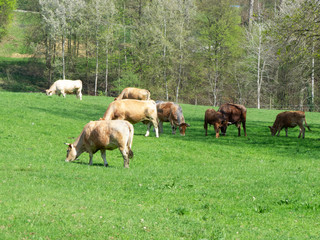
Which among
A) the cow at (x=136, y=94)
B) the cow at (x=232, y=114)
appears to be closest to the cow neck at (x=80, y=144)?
the cow at (x=232, y=114)

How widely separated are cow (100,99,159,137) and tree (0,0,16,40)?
192 feet

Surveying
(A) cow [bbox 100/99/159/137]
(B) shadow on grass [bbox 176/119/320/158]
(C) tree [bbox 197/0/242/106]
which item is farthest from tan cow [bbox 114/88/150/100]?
(C) tree [bbox 197/0/242/106]

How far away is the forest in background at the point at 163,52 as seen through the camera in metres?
63.8

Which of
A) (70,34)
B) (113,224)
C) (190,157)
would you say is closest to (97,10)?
(70,34)

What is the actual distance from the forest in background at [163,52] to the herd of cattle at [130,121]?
33686 mm

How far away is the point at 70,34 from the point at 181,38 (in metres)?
17.2

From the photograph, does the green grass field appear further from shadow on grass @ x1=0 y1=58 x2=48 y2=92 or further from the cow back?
shadow on grass @ x1=0 y1=58 x2=48 y2=92

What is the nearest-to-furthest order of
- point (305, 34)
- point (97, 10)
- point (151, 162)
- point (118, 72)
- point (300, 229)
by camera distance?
point (300, 229)
point (151, 162)
point (305, 34)
point (97, 10)
point (118, 72)

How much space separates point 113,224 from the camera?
8172mm

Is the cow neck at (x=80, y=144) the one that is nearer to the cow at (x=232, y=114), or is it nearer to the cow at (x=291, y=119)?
the cow at (x=232, y=114)

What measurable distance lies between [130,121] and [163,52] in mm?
44862

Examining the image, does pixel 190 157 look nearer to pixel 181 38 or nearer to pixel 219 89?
pixel 181 38

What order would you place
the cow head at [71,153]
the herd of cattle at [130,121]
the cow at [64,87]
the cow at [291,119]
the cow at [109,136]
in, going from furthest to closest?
the cow at [64,87] → the cow at [291,119] → the cow head at [71,153] → the herd of cattle at [130,121] → the cow at [109,136]

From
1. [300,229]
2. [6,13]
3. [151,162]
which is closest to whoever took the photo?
[300,229]
